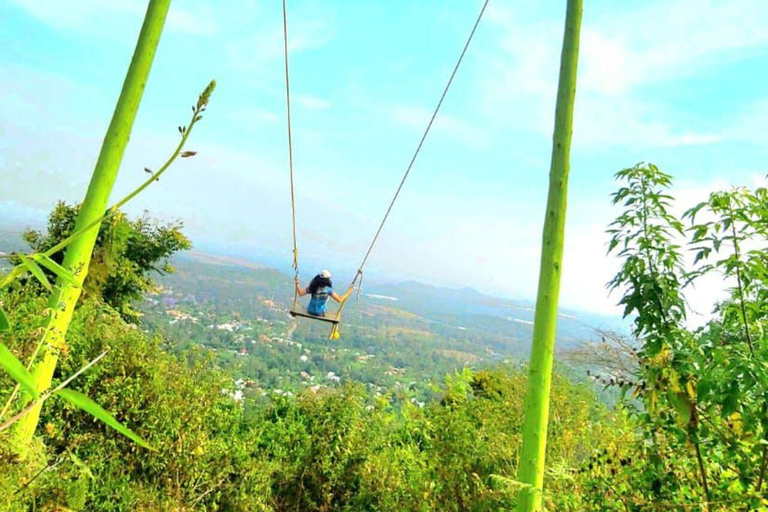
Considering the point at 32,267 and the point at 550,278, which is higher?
the point at 550,278

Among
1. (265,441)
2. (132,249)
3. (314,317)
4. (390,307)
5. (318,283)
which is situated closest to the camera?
(314,317)

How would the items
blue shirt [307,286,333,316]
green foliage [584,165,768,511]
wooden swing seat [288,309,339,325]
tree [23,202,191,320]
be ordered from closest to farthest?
green foliage [584,165,768,511]
wooden swing seat [288,309,339,325]
blue shirt [307,286,333,316]
tree [23,202,191,320]

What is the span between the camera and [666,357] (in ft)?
5.79

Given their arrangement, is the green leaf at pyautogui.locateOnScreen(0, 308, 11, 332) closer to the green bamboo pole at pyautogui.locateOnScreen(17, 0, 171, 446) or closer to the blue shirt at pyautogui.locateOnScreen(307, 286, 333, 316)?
the green bamboo pole at pyautogui.locateOnScreen(17, 0, 171, 446)

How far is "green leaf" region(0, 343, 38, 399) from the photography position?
0.27 metres

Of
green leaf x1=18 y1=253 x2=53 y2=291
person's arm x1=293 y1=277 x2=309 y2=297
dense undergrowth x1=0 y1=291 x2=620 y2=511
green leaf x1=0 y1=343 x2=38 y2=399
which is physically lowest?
dense undergrowth x1=0 y1=291 x2=620 y2=511

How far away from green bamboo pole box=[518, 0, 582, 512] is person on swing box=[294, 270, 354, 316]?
274cm

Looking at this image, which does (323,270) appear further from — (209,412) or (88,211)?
(88,211)

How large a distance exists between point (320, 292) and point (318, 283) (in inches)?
5.3

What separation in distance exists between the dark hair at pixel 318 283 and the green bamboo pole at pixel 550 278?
295 cm

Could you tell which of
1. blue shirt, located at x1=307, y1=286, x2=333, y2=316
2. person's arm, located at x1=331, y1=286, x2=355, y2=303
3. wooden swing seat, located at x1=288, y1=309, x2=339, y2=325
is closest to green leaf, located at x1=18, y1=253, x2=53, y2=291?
wooden swing seat, located at x1=288, y1=309, x2=339, y2=325

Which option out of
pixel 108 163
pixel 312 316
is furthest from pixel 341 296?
pixel 108 163

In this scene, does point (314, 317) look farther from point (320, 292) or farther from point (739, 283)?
point (739, 283)

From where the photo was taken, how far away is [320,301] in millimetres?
4934
